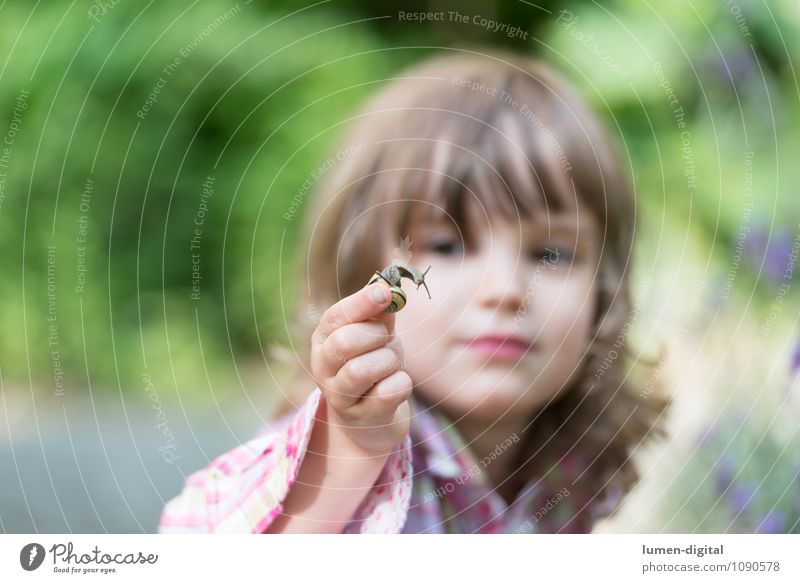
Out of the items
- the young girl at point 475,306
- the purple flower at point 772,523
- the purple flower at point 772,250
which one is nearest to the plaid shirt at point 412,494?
the young girl at point 475,306

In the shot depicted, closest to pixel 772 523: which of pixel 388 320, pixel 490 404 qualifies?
pixel 490 404

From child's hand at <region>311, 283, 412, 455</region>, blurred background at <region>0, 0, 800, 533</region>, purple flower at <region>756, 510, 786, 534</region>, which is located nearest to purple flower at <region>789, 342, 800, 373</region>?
blurred background at <region>0, 0, 800, 533</region>

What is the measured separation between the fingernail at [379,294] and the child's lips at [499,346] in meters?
0.17

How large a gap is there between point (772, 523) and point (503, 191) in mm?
329

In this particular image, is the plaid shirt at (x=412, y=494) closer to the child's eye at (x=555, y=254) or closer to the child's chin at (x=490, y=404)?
the child's chin at (x=490, y=404)

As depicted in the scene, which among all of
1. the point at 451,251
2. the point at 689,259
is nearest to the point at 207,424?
the point at 451,251

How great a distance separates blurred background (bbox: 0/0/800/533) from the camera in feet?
A: 2.49

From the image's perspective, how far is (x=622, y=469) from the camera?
0.77 meters

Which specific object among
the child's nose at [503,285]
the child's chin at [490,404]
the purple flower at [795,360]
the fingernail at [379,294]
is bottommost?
the child's chin at [490,404]

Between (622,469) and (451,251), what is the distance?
234mm

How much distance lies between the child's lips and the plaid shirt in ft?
0.21

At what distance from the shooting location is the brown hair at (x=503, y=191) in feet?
Answer: 2.35
